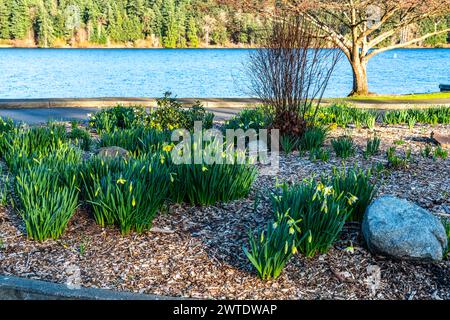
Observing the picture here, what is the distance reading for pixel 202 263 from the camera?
4.30 meters

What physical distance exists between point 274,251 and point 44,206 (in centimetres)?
182

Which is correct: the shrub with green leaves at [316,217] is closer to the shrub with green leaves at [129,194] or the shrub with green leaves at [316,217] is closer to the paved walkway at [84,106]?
the shrub with green leaves at [129,194]

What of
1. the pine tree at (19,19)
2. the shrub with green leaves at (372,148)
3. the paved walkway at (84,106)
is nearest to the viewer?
the shrub with green leaves at (372,148)

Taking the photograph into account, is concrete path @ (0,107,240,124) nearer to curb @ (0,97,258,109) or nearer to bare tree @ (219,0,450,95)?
curb @ (0,97,258,109)

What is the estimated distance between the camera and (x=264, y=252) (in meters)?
3.92

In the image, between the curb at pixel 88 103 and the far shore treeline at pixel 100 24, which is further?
the far shore treeline at pixel 100 24

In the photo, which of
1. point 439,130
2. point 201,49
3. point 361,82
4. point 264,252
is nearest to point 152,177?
point 264,252

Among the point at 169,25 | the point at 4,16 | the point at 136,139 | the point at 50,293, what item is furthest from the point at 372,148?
the point at 169,25

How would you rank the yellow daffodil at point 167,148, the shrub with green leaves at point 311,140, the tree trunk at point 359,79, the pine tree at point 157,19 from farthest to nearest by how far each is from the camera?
the pine tree at point 157,19 → the tree trunk at point 359,79 → the shrub with green leaves at point 311,140 → the yellow daffodil at point 167,148

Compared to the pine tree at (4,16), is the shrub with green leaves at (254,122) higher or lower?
lower

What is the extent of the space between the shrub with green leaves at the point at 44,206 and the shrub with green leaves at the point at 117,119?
13.3ft

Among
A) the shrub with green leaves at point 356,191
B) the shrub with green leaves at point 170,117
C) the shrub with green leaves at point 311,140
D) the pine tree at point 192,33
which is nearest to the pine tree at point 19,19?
the pine tree at point 192,33

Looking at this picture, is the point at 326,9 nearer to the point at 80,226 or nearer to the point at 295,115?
the point at 295,115

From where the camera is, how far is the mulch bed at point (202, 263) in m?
3.99
